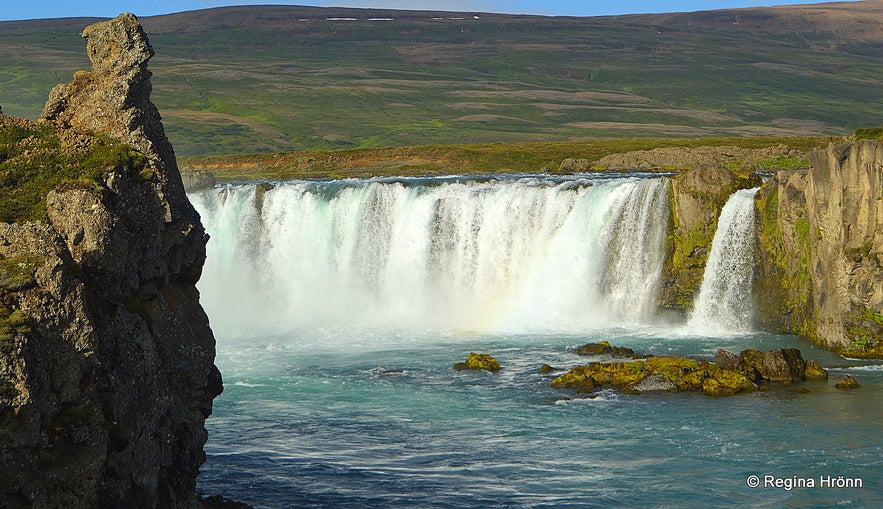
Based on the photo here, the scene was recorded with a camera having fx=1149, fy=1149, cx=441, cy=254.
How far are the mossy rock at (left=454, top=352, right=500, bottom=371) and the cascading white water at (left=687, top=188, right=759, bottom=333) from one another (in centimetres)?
1101

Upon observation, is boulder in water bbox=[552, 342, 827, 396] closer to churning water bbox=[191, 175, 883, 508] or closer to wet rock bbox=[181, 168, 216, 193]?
churning water bbox=[191, 175, 883, 508]

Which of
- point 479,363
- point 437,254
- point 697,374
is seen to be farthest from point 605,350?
point 437,254

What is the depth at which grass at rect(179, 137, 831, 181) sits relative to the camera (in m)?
91.8

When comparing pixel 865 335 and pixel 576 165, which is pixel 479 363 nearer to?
pixel 865 335

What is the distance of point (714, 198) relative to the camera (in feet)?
159

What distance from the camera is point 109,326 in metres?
17.2

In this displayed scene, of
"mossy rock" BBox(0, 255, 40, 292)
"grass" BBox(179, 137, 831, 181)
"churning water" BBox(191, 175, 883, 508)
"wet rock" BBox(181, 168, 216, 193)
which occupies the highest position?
"grass" BBox(179, 137, 831, 181)

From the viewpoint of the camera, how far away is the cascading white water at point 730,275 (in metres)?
46.5

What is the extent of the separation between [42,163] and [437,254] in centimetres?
3829

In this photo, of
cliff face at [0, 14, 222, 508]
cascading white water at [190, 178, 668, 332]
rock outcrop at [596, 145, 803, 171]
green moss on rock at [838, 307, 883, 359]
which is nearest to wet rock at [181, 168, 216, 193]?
cascading white water at [190, 178, 668, 332]

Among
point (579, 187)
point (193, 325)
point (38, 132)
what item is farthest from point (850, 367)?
point (38, 132)

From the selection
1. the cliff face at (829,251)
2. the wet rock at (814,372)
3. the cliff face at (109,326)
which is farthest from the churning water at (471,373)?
the cliff face at (109,326)

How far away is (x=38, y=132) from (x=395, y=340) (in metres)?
29.8

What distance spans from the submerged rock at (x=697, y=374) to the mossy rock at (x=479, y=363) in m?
3.28
